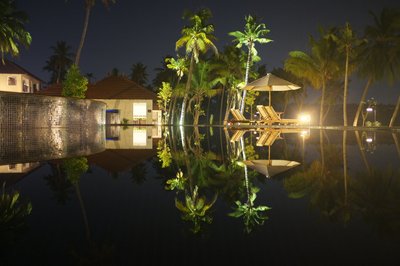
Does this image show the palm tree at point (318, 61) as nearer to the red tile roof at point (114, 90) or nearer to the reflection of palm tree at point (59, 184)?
the red tile roof at point (114, 90)

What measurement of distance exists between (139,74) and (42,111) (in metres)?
52.1

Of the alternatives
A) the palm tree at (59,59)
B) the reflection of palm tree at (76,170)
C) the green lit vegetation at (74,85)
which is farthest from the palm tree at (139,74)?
the reflection of palm tree at (76,170)

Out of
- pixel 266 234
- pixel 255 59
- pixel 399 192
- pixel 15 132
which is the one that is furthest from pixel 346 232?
pixel 255 59

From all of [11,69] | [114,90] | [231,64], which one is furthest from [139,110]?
[11,69]

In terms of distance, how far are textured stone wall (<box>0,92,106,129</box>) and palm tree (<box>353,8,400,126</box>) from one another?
22.9 meters

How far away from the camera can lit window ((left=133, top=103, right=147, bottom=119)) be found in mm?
42812

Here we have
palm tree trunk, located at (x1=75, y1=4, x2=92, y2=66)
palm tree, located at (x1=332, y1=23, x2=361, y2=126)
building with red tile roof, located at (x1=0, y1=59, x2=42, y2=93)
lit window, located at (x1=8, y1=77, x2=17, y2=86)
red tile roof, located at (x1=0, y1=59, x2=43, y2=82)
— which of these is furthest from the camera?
lit window, located at (x1=8, y1=77, x2=17, y2=86)

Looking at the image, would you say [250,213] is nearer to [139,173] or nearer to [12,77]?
[139,173]

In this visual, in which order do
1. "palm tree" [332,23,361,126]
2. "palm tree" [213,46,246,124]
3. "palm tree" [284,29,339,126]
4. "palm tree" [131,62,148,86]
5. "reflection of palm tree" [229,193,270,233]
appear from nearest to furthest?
"reflection of palm tree" [229,193,270,233] → "palm tree" [332,23,361,126] → "palm tree" [284,29,339,126] → "palm tree" [213,46,246,124] → "palm tree" [131,62,148,86]

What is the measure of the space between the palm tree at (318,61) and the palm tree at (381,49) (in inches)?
107

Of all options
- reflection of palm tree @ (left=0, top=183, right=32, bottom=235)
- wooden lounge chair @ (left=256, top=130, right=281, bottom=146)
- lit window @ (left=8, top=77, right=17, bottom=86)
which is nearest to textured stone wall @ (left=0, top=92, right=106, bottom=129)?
wooden lounge chair @ (left=256, top=130, right=281, bottom=146)

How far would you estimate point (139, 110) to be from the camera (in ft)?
141

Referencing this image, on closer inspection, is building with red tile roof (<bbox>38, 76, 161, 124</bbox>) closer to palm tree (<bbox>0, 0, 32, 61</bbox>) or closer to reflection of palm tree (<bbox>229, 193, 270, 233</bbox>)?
palm tree (<bbox>0, 0, 32, 61</bbox>)

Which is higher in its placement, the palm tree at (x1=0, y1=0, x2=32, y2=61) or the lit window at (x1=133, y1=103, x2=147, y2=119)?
the palm tree at (x1=0, y1=0, x2=32, y2=61)
